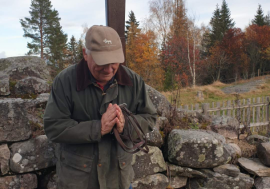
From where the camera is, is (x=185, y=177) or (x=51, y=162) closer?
(x=51, y=162)

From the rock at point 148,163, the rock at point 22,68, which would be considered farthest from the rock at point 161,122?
the rock at point 22,68

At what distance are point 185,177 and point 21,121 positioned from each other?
7.27 ft

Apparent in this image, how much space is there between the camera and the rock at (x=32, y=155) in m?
2.31

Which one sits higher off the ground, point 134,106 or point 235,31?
point 235,31

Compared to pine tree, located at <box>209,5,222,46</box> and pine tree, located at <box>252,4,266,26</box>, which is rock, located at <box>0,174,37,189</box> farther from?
pine tree, located at <box>252,4,266,26</box>

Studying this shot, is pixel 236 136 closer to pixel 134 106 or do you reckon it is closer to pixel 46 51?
pixel 134 106

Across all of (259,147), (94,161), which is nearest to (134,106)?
(94,161)

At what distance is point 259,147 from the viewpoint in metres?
3.88

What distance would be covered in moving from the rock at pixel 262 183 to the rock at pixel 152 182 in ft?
4.92

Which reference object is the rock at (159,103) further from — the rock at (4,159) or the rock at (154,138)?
the rock at (4,159)

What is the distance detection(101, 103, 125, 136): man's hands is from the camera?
1.66m

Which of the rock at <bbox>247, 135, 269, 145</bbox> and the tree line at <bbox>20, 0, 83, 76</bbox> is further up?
the tree line at <bbox>20, 0, 83, 76</bbox>

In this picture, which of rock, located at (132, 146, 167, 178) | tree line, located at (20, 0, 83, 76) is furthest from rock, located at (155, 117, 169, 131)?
tree line, located at (20, 0, 83, 76)

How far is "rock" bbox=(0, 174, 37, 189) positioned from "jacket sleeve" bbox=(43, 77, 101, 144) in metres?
0.95
